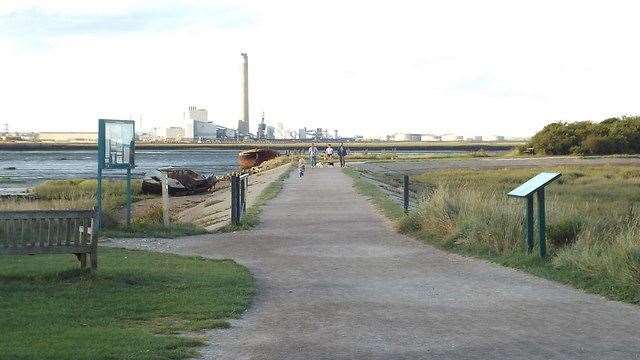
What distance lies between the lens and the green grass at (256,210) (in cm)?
2184

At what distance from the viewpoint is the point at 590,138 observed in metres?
80.4

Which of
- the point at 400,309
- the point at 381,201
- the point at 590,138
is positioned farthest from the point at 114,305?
the point at 590,138

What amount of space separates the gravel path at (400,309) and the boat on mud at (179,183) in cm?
2647

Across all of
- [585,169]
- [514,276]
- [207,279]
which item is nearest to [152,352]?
[207,279]

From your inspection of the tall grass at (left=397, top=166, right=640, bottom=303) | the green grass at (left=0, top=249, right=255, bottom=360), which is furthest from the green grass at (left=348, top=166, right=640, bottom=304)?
the green grass at (left=0, top=249, right=255, bottom=360)

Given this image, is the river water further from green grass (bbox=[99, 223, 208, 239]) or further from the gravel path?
the gravel path

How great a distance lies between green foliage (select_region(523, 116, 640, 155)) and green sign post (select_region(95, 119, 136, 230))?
63.4 metres

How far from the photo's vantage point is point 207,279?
1334 centimetres

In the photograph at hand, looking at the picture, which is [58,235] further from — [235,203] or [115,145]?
[235,203]

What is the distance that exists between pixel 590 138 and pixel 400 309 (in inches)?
2845

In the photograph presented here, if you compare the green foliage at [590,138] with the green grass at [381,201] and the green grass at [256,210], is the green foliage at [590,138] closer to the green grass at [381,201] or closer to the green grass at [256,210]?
the green grass at [381,201]

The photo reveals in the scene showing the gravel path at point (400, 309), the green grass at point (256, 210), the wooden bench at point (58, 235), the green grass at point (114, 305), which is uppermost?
the wooden bench at point (58, 235)

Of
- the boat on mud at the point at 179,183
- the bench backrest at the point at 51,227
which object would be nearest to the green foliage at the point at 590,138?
the boat on mud at the point at 179,183

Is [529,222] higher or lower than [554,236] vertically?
higher
